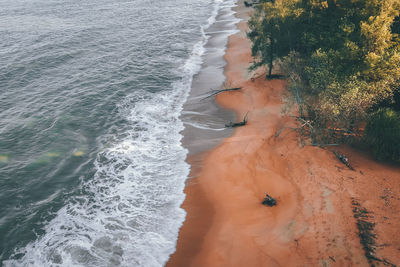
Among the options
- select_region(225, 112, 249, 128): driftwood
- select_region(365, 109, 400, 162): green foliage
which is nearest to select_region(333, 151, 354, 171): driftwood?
select_region(365, 109, 400, 162): green foliage

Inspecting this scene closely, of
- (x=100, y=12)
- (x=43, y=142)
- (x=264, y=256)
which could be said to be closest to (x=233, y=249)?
(x=264, y=256)

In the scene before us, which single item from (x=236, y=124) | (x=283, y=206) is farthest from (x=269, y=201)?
(x=236, y=124)

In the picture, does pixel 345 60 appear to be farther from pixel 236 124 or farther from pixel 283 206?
pixel 283 206

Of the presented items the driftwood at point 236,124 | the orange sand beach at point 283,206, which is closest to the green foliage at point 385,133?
the orange sand beach at point 283,206

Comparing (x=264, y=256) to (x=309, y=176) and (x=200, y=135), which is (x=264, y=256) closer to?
(x=309, y=176)

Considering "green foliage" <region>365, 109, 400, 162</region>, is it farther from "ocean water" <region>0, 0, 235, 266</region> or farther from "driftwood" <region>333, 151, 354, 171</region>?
"ocean water" <region>0, 0, 235, 266</region>

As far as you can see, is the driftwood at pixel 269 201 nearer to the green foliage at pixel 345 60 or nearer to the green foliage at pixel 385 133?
the green foliage at pixel 345 60
